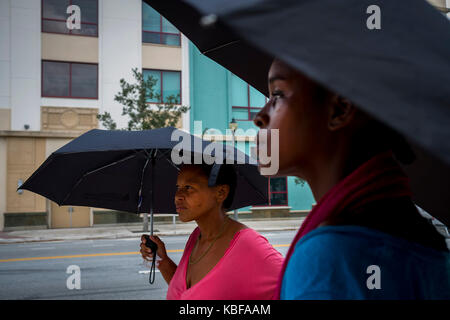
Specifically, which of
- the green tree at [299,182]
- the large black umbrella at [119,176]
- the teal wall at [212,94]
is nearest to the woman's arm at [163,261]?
the large black umbrella at [119,176]

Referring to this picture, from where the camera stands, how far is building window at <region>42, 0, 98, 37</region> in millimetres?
21156

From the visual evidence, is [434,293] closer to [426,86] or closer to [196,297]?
[426,86]

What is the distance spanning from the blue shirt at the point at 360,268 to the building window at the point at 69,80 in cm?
2221

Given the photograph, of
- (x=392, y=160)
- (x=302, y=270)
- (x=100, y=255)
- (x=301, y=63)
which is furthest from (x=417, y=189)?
(x=100, y=255)

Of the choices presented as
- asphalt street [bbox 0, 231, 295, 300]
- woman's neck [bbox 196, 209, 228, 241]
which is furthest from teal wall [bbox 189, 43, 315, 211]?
woman's neck [bbox 196, 209, 228, 241]

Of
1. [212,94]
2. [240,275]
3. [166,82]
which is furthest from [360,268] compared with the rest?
[212,94]

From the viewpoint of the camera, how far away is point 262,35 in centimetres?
63

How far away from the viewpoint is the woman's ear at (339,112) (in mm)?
821

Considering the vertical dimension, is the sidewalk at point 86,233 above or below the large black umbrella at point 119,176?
below

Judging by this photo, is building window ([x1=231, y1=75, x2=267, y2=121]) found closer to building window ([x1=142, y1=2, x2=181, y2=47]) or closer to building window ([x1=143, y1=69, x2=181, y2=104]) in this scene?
building window ([x1=143, y1=69, x2=181, y2=104])

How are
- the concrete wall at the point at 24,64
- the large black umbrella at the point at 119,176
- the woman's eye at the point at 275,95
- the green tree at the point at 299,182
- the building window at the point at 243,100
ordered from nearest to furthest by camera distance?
the woman's eye at the point at 275,95, the large black umbrella at the point at 119,176, the concrete wall at the point at 24,64, the green tree at the point at 299,182, the building window at the point at 243,100

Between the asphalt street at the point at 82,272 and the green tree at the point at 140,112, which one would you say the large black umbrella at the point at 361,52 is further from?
the green tree at the point at 140,112

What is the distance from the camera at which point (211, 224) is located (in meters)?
2.40
